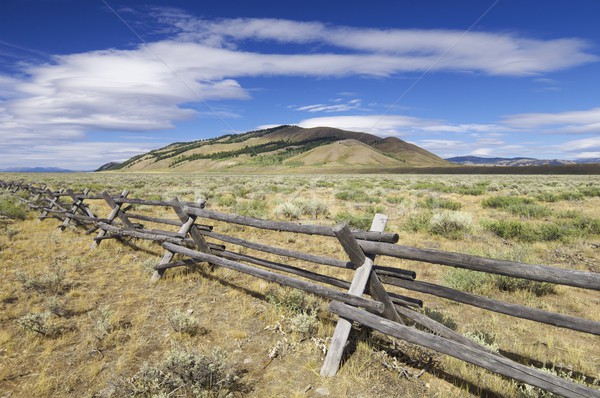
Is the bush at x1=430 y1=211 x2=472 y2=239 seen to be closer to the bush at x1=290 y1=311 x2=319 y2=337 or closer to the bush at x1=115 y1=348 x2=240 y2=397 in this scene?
the bush at x1=290 y1=311 x2=319 y2=337

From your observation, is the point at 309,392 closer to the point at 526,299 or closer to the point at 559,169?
the point at 526,299

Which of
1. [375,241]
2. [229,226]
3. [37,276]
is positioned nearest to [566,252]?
[375,241]

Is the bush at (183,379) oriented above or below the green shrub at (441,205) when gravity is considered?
below

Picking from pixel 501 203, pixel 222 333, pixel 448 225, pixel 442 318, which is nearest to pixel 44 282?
pixel 222 333

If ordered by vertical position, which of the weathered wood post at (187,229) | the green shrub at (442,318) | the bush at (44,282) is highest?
the weathered wood post at (187,229)

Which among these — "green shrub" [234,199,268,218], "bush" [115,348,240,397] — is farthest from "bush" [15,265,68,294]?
"green shrub" [234,199,268,218]

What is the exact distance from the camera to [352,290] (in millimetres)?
4027

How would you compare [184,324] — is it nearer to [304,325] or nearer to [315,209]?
[304,325]

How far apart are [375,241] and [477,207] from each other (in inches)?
574

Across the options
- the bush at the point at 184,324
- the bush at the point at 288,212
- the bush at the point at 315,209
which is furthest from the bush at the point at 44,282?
the bush at the point at 315,209

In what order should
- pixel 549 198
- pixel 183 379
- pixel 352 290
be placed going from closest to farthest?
1. pixel 183 379
2. pixel 352 290
3. pixel 549 198

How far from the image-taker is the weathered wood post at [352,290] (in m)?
3.81

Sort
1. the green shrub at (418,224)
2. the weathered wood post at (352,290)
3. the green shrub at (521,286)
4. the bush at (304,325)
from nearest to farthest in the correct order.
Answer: the weathered wood post at (352,290) < the bush at (304,325) < the green shrub at (521,286) < the green shrub at (418,224)

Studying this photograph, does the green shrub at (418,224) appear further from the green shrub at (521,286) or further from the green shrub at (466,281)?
the green shrub at (521,286)
